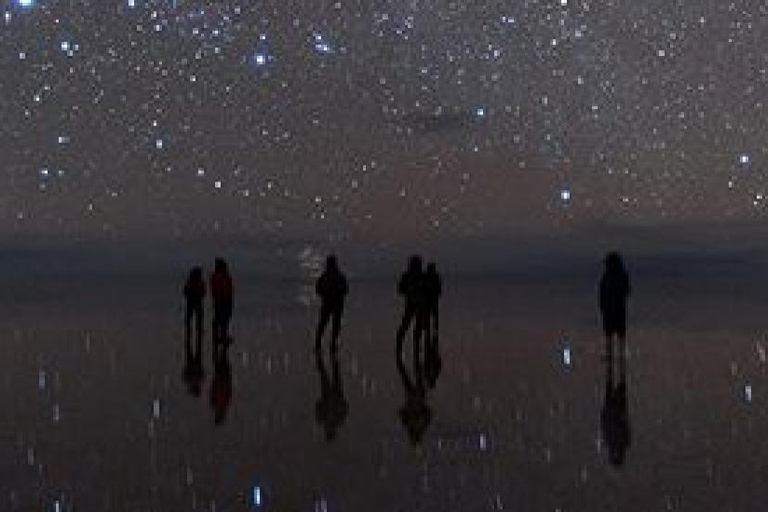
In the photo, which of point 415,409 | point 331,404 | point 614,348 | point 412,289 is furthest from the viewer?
point 614,348

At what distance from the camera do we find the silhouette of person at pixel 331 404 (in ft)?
46.0

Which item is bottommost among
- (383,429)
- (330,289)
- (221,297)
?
(383,429)

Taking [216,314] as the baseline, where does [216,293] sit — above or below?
above

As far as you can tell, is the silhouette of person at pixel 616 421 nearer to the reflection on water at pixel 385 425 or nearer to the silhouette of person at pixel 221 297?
the reflection on water at pixel 385 425

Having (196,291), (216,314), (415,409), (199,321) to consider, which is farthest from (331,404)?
(216,314)

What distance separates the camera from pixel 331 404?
15.8 metres

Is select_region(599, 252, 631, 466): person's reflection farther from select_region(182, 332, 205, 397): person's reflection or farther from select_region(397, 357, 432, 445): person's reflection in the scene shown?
select_region(182, 332, 205, 397): person's reflection

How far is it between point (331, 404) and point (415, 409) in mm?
1117

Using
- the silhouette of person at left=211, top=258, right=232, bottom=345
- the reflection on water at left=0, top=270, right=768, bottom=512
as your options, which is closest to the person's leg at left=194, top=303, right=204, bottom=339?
the silhouette of person at left=211, top=258, right=232, bottom=345

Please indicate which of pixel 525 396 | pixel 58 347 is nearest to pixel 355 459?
pixel 525 396

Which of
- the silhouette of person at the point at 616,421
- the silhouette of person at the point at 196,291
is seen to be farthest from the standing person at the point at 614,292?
the silhouette of person at the point at 196,291

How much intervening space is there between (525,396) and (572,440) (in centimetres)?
403

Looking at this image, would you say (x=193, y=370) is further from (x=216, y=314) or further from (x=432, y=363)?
(x=432, y=363)

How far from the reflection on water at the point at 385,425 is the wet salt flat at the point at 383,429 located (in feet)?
0.11
